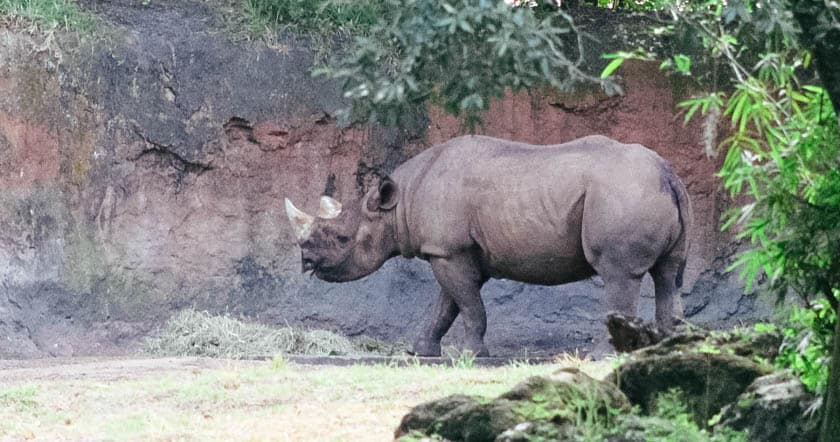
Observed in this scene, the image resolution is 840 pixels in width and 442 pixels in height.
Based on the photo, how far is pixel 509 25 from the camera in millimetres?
4660

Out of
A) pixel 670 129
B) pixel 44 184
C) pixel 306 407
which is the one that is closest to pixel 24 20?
pixel 44 184

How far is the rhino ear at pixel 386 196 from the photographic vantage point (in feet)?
40.0

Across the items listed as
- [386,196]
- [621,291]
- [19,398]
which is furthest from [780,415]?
[386,196]

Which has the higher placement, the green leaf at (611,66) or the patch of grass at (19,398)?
the green leaf at (611,66)

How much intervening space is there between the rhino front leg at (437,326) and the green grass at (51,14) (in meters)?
4.40

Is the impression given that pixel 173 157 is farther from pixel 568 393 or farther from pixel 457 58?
pixel 457 58

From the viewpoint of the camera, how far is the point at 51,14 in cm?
1380

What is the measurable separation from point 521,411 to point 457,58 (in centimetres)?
177

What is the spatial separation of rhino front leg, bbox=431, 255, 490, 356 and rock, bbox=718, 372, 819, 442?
5.72 metres

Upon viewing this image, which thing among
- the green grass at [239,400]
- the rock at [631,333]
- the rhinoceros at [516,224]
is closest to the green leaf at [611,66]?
the green grass at [239,400]

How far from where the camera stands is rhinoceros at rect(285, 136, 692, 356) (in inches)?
436

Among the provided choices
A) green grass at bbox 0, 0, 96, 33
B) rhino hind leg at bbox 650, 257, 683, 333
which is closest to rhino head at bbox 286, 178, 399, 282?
rhino hind leg at bbox 650, 257, 683, 333

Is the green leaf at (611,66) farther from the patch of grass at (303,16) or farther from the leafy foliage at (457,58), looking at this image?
the patch of grass at (303,16)

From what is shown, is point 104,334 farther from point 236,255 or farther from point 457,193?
point 457,193
